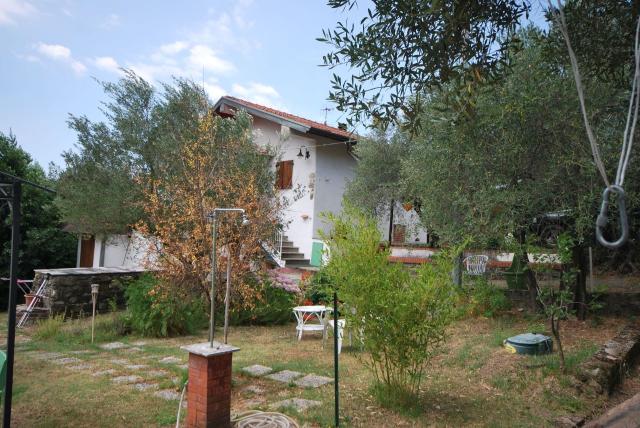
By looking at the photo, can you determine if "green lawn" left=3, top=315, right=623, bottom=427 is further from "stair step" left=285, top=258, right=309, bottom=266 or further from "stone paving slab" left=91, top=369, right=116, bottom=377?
"stair step" left=285, top=258, right=309, bottom=266

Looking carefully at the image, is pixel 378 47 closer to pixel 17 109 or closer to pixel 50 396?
pixel 50 396

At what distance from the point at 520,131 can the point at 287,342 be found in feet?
16.2

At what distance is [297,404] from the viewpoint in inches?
186

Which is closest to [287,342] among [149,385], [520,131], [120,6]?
[149,385]

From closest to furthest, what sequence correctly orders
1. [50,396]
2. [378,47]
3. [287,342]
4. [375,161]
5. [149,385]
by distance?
[378,47] < [50,396] < [149,385] < [287,342] < [375,161]

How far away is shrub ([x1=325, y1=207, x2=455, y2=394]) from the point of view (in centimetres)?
432

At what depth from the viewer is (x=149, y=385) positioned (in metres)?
5.47

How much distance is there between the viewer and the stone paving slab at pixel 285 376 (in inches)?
219

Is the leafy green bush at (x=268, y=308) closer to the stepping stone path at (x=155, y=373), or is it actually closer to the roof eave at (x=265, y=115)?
the stepping stone path at (x=155, y=373)

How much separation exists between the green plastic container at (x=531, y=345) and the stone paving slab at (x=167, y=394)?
169 inches

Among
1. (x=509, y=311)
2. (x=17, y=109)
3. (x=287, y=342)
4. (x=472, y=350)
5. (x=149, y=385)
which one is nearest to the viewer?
(x=149, y=385)

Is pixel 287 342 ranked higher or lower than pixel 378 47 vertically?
lower

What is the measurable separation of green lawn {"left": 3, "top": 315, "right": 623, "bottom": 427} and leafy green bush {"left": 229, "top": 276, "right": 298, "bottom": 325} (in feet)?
5.32

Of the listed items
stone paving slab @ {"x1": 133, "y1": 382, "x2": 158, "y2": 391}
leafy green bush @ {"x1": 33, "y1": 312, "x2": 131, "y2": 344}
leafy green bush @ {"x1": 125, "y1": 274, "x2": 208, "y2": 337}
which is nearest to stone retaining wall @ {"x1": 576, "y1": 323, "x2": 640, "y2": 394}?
Result: stone paving slab @ {"x1": 133, "y1": 382, "x2": 158, "y2": 391}
